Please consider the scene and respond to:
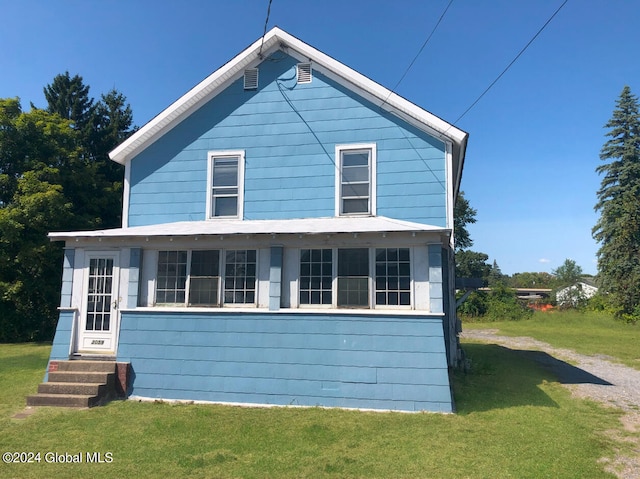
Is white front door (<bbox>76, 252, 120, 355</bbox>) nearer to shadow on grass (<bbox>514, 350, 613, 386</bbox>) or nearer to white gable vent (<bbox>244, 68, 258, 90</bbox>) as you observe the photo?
white gable vent (<bbox>244, 68, 258, 90</bbox>)

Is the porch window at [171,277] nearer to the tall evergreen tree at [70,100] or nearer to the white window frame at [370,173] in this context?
the white window frame at [370,173]

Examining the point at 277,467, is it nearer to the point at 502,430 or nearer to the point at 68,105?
the point at 502,430

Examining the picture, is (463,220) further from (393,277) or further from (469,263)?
(393,277)

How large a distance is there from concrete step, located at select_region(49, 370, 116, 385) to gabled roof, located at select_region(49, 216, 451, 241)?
2779 mm

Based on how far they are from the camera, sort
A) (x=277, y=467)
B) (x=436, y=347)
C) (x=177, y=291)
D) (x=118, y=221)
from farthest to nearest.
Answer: (x=118, y=221) → (x=177, y=291) → (x=436, y=347) → (x=277, y=467)

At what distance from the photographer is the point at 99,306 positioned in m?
9.62

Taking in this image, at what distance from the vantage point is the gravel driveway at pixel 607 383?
19.2 feet

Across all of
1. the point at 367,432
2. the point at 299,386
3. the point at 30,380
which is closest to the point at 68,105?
the point at 30,380

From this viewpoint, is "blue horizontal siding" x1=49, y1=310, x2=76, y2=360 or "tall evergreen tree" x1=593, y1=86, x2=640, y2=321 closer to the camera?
"blue horizontal siding" x1=49, y1=310, x2=76, y2=360

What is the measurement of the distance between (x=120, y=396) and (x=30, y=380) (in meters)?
3.31

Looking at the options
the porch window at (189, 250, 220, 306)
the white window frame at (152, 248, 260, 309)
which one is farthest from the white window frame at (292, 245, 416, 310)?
the porch window at (189, 250, 220, 306)

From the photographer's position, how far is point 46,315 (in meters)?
20.2

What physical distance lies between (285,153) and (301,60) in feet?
7.86

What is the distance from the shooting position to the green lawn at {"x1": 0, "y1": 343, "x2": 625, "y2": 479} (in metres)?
5.46
